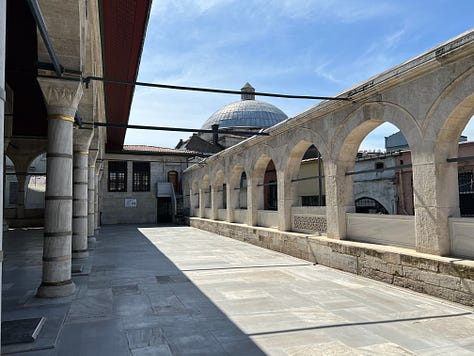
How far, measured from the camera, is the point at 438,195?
214 inches

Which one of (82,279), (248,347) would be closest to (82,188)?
(82,279)

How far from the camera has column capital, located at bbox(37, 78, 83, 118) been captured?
17.0 ft

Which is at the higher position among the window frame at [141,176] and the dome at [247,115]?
the dome at [247,115]

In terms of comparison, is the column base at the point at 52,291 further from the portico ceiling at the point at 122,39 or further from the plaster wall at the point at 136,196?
the plaster wall at the point at 136,196

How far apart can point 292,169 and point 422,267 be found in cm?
490

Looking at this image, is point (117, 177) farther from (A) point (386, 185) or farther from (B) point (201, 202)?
(A) point (386, 185)

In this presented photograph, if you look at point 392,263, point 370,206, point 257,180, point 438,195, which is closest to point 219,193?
point 257,180

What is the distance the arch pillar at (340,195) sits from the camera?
301 inches

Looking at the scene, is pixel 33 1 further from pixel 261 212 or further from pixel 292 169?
pixel 261 212

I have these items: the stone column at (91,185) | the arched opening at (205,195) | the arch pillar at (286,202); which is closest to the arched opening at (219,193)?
the arched opening at (205,195)

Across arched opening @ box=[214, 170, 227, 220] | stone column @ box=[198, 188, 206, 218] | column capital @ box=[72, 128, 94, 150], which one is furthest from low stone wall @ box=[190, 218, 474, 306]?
stone column @ box=[198, 188, 206, 218]

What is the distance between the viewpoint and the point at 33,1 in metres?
3.39

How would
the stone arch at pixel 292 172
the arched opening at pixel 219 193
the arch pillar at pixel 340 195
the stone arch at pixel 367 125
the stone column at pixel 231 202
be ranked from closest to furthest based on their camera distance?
the stone arch at pixel 367 125
the arch pillar at pixel 340 195
the stone arch at pixel 292 172
the stone column at pixel 231 202
the arched opening at pixel 219 193

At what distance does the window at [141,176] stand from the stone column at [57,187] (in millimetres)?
19495
